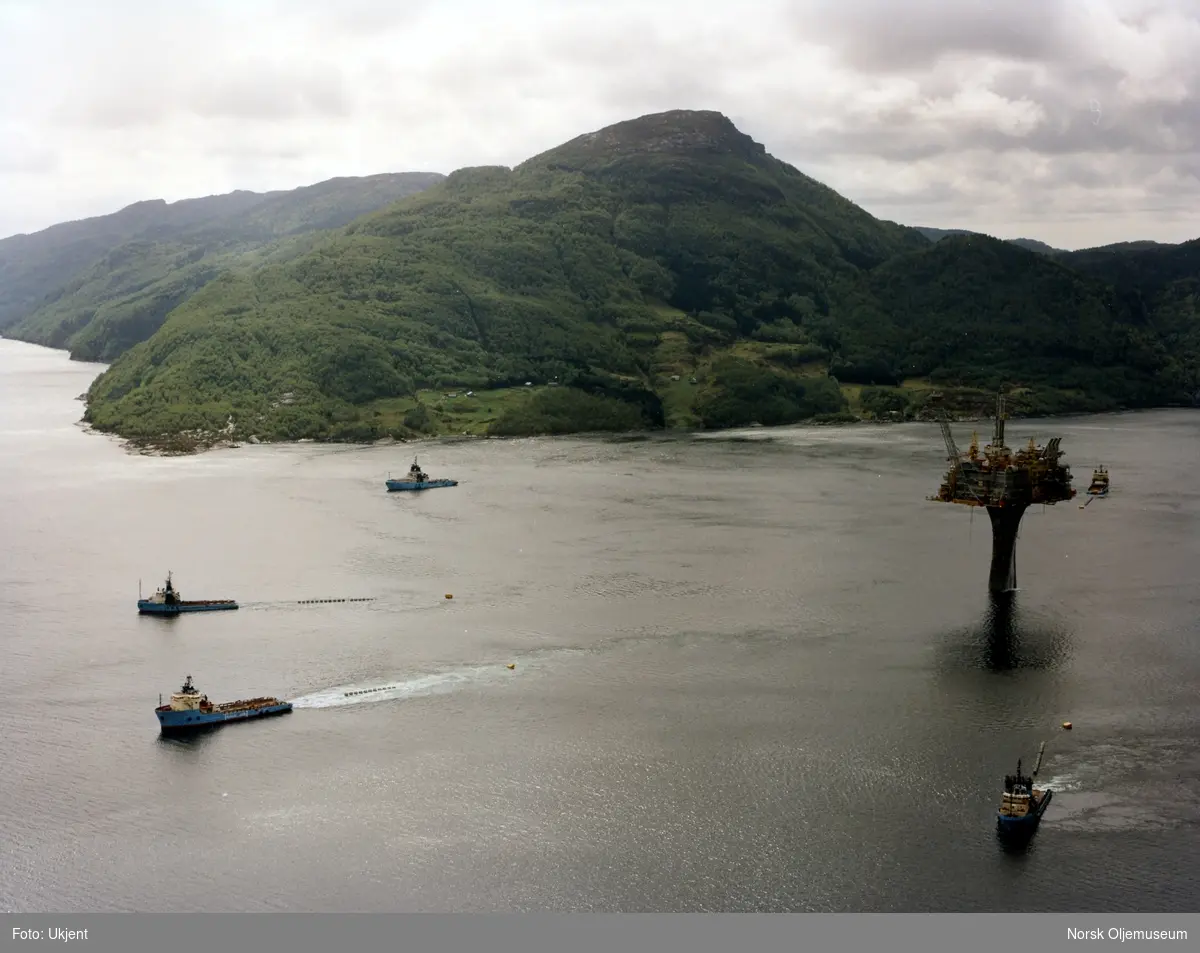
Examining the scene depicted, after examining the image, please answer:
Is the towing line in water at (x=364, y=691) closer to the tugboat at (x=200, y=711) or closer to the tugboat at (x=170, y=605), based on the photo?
the tugboat at (x=200, y=711)

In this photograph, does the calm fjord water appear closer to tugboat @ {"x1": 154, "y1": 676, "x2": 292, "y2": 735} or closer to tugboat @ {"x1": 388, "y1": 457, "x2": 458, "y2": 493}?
tugboat @ {"x1": 154, "y1": 676, "x2": 292, "y2": 735}

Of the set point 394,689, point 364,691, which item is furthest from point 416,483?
point 364,691

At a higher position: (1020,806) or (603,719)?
(603,719)

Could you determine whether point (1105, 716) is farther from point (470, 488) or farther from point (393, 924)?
point (470, 488)

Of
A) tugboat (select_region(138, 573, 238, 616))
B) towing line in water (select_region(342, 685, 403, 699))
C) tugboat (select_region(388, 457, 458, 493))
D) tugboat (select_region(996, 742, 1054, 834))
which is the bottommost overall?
tugboat (select_region(996, 742, 1054, 834))

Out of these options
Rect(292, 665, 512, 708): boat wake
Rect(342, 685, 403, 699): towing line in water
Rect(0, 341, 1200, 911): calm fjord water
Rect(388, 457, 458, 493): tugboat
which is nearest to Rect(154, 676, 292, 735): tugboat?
Rect(0, 341, 1200, 911): calm fjord water

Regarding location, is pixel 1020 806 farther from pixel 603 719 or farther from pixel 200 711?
pixel 200 711
